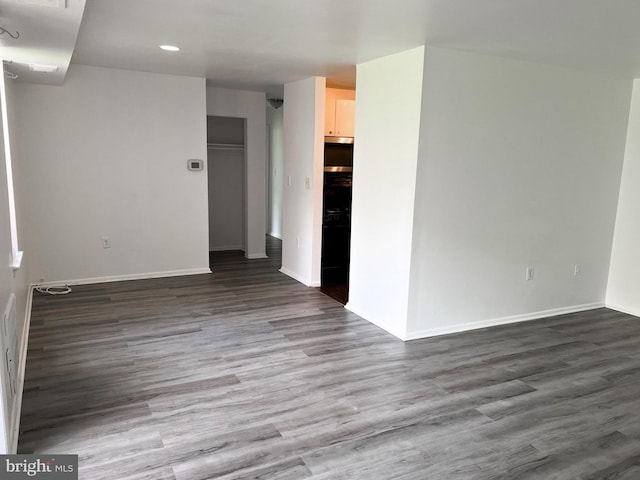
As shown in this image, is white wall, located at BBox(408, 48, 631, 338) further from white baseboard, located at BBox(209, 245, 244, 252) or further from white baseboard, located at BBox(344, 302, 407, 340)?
white baseboard, located at BBox(209, 245, 244, 252)

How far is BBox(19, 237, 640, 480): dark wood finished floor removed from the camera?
2.29 meters

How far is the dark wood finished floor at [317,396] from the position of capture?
2.29m

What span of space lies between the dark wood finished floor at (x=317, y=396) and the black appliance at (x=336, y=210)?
3.89ft

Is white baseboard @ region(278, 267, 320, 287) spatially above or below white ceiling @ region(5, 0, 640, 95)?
below

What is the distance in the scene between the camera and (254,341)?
3.77 metres

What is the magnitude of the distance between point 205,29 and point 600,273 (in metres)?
4.68

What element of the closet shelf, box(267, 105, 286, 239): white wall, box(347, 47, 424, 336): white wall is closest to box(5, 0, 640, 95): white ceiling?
box(347, 47, 424, 336): white wall

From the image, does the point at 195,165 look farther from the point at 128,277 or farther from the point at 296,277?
the point at 296,277

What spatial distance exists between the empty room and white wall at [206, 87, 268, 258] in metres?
0.09

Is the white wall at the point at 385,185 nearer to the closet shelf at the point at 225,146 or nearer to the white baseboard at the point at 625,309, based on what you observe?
the white baseboard at the point at 625,309

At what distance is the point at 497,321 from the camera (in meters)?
4.35

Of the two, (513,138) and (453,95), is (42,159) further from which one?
(513,138)

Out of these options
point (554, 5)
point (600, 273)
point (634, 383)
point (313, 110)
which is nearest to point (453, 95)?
point (554, 5)

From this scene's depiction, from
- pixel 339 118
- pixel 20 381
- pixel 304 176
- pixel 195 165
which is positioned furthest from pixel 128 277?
pixel 339 118
